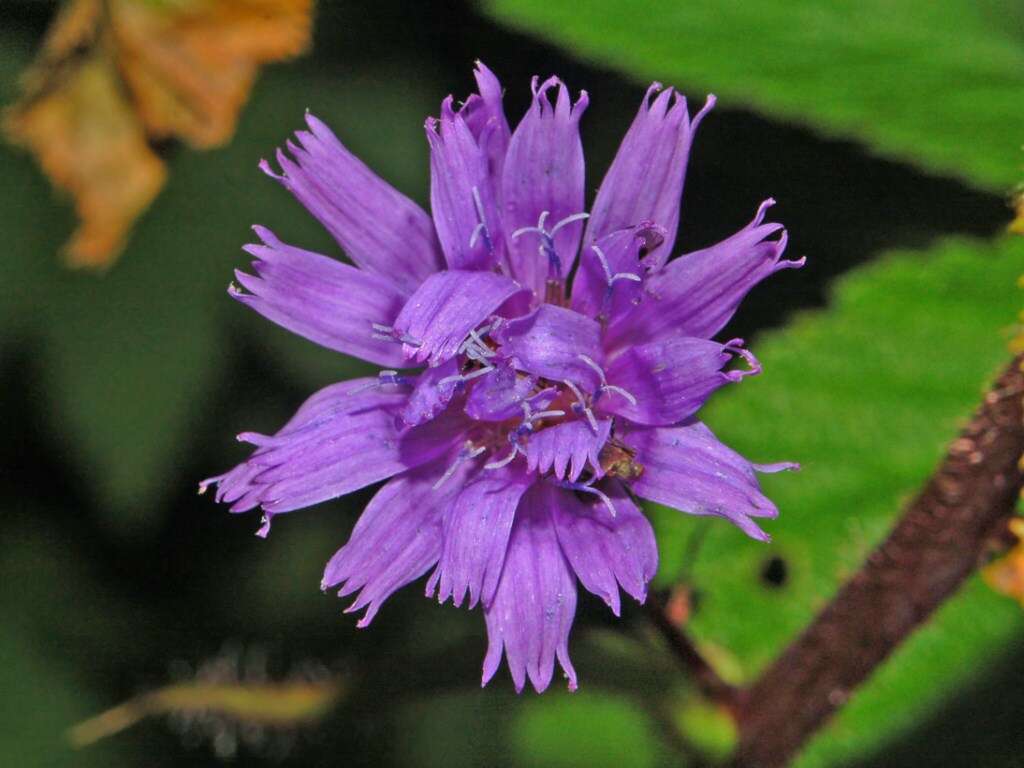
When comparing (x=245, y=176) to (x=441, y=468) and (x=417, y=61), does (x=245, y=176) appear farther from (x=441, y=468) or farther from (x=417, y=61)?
(x=441, y=468)

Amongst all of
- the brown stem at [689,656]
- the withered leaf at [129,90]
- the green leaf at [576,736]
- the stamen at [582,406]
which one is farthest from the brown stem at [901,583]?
the withered leaf at [129,90]

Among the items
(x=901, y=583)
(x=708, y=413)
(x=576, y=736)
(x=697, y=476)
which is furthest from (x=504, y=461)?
(x=576, y=736)

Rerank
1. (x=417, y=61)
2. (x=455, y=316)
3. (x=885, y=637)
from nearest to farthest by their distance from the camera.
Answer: (x=455, y=316) → (x=885, y=637) → (x=417, y=61)

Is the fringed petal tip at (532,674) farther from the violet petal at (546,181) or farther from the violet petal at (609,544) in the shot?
the violet petal at (546,181)

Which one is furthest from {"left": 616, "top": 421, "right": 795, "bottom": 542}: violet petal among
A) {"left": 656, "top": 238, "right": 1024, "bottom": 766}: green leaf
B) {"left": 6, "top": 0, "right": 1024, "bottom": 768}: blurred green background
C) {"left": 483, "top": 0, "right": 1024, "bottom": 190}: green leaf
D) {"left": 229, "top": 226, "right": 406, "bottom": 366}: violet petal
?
{"left": 483, "top": 0, "right": 1024, "bottom": 190}: green leaf

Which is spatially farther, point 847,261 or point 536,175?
point 847,261

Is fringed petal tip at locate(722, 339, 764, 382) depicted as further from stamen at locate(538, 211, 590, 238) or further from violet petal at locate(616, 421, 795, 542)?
stamen at locate(538, 211, 590, 238)

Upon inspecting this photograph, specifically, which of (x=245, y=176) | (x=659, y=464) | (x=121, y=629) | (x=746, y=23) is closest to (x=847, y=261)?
(x=746, y=23)

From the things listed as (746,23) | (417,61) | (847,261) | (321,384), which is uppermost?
(746,23)
